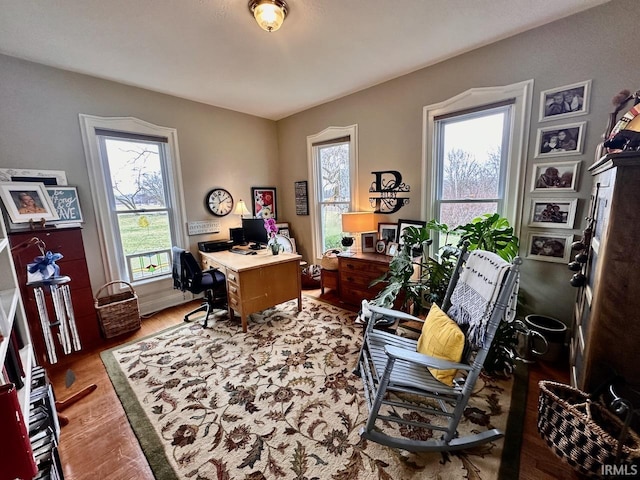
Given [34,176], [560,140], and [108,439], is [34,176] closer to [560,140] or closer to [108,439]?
[108,439]

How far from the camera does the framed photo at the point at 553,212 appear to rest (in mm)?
2041

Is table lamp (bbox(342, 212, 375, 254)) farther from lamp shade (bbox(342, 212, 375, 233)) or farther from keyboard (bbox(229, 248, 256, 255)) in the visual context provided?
keyboard (bbox(229, 248, 256, 255))

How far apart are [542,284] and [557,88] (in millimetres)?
1554

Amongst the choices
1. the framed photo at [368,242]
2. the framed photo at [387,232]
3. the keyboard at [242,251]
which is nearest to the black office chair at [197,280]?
the keyboard at [242,251]

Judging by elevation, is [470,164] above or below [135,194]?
above

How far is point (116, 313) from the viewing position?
2.64m

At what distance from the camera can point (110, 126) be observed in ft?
8.91

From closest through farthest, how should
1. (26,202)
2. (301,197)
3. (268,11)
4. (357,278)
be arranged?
(268,11), (26,202), (357,278), (301,197)

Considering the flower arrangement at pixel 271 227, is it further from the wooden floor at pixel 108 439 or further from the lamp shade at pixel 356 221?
the wooden floor at pixel 108 439

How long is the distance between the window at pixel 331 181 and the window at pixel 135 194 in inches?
70.6

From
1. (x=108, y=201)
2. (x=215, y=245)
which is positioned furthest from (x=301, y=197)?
(x=108, y=201)

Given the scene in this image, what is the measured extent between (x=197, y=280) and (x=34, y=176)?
167cm

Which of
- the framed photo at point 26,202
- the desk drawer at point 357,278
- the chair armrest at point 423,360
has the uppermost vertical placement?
the framed photo at point 26,202

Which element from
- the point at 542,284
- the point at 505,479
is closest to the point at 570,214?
the point at 542,284
